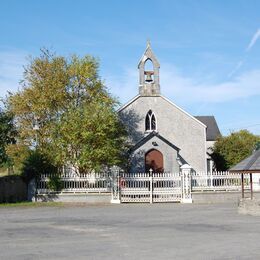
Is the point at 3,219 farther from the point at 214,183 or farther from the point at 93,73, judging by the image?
the point at 93,73

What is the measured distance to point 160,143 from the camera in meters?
36.9

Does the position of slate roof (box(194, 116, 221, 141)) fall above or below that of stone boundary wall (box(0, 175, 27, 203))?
above

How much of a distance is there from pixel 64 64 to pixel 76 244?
24019mm

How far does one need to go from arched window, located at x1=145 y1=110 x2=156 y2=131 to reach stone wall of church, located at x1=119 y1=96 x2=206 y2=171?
11.0 inches

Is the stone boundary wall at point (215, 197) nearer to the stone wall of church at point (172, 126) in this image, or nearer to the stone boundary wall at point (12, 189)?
the stone wall of church at point (172, 126)

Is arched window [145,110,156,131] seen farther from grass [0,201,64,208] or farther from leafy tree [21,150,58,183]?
grass [0,201,64,208]

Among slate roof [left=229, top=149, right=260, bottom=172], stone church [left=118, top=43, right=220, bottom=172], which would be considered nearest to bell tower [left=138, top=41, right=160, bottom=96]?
stone church [left=118, top=43, right=220, bottom=172]

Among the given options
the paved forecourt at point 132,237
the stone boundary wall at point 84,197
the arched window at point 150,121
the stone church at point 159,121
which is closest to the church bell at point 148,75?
the stone church at point 159,121

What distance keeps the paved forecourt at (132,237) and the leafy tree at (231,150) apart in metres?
28.1

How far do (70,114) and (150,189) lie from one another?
725 centimetres

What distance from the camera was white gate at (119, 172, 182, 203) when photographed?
29625 mm

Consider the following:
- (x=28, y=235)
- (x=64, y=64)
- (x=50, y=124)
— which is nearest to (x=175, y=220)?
(x=28, y=235)

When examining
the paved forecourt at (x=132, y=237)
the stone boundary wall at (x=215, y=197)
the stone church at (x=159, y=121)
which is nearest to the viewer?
the paved forecourt at (x=132, y=237)

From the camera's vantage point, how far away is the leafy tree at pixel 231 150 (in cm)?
4788
